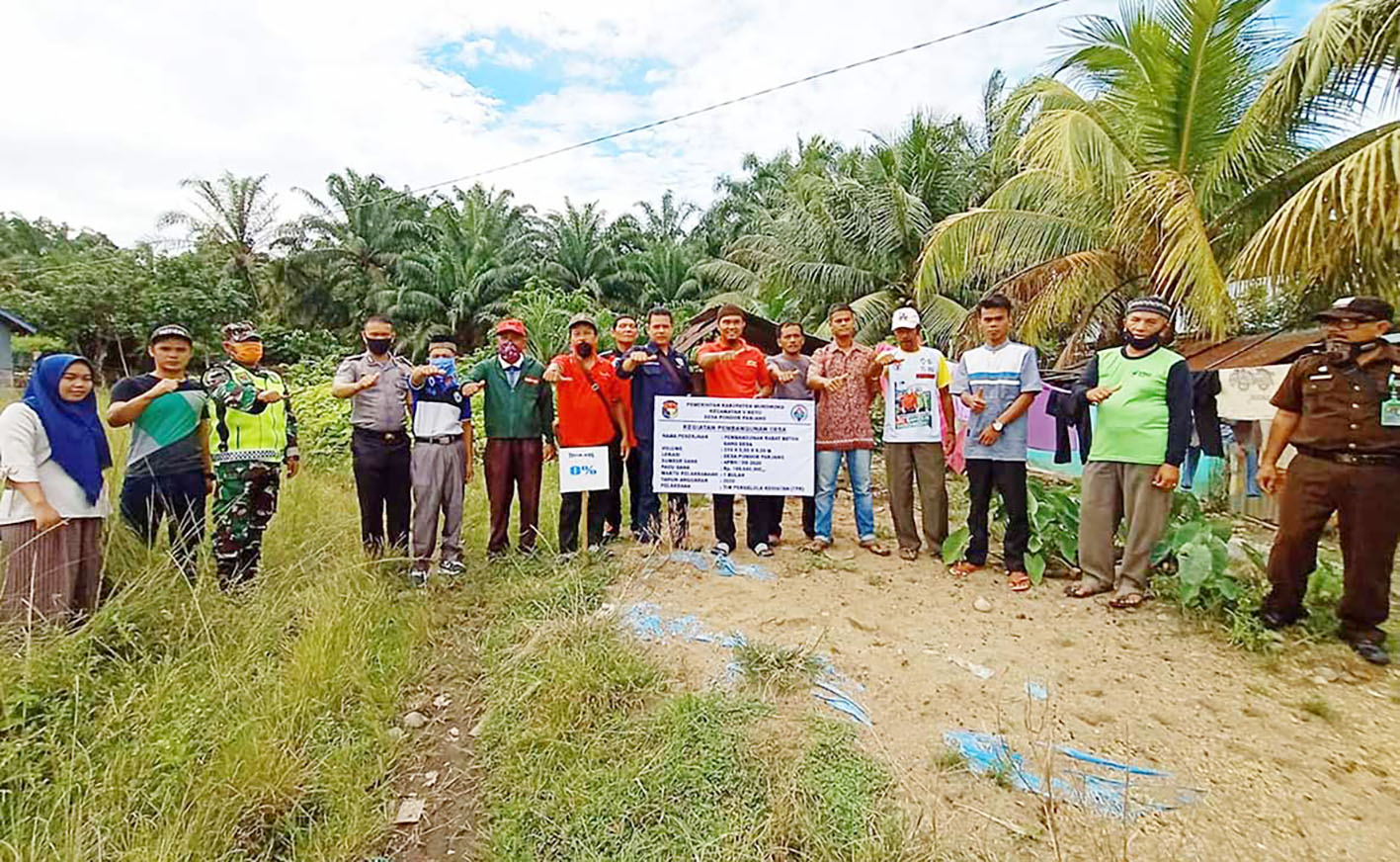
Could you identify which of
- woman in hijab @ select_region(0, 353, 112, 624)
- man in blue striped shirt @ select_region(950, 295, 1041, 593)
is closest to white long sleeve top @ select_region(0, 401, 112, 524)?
woman in hijab @ select_region(0, 353, 112, 624)

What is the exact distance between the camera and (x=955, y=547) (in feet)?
15.8

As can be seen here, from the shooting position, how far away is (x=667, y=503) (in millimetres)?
5113

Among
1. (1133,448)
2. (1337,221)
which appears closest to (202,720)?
(1133,448)

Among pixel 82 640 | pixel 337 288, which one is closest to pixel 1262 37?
pixel 82 640

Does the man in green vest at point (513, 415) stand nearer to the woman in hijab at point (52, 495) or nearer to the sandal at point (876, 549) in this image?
the woman in hijab at point (52, 495)

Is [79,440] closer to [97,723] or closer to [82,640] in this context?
[82,640]

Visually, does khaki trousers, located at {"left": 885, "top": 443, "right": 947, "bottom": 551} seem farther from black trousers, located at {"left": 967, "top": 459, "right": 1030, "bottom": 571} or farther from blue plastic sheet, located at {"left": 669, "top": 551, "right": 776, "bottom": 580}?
blue plastic sheet, located at {"left": 669, "top": 551, "right": 776, "bottom": 580}

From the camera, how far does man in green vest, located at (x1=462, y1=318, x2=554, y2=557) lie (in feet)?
15.5

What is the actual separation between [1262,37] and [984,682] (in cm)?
724

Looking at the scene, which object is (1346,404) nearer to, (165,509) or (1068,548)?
(1068,548)

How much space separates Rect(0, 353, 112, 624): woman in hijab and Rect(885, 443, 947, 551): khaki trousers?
441 cm

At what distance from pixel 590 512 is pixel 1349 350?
4245 millimetres

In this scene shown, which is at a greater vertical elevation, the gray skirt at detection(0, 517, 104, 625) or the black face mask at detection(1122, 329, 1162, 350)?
the black face mask at detection(1122, 329, 1162, 350)

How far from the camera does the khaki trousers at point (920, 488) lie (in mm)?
4793
